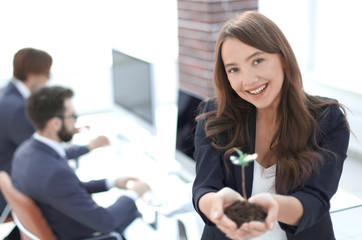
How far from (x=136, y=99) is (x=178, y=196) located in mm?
1042

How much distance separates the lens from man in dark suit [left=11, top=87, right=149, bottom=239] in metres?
2.13

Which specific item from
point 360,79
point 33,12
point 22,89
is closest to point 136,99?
point 22,89

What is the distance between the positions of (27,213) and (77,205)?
219 mm

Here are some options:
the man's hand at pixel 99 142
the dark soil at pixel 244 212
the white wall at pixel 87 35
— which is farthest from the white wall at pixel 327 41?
the dark soil at pixel 244 212

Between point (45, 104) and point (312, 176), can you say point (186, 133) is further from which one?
point (312, 176)

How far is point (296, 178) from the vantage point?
1260 millimetres

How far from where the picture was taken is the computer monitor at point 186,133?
269 centimetres

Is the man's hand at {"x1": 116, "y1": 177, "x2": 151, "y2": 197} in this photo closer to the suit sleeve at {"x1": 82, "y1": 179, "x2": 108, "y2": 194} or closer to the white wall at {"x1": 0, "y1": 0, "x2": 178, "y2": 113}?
the suit sleeve at {"x1": 82, "y1": 179, "x2": 108, "y2": 194}

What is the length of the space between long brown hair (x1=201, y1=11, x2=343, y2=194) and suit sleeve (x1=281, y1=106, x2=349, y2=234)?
0.8 inches

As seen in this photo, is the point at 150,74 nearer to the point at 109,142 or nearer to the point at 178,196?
the point at 109,142

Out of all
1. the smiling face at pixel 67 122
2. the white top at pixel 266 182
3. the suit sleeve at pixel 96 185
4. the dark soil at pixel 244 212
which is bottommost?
the suit sleeve at pixel 96 185

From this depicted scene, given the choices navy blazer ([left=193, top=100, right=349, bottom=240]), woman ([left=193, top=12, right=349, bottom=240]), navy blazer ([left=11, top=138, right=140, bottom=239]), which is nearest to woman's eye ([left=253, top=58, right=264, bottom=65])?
woman ([left=193, top=12, right=349, bottom=240])

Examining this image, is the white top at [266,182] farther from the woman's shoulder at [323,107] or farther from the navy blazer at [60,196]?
the navy blazer at [60,196]

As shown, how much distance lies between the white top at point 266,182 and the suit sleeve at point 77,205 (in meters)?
1.06
